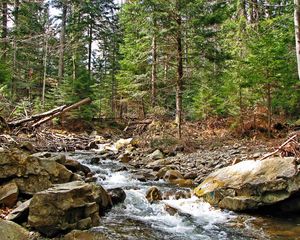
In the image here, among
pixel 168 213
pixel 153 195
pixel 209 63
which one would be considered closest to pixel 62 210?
pixel 168 213

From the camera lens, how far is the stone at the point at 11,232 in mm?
5317

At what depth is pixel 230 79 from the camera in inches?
719

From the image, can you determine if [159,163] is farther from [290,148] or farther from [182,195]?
[290,148]

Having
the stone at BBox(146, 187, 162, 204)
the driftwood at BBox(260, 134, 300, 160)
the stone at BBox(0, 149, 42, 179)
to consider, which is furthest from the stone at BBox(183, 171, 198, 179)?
the stone at BBox(0, 149, 42, 179)

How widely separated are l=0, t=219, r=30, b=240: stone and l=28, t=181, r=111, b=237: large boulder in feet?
1.34

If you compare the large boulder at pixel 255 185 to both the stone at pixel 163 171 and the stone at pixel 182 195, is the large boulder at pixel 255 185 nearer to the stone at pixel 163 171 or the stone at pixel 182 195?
the stone at pixel 182 195

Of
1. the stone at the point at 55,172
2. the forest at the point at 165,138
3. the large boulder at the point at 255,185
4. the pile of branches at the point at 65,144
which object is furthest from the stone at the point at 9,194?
the large boulder at the point at 255,185

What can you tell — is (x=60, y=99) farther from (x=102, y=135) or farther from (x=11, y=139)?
(x=11, y=139)

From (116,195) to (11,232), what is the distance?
359 centimetres

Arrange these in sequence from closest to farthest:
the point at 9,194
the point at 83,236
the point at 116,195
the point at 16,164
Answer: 1. the point at 83,236
2. the point at 9,194
3. the point at 16,164
4. the point at 116,195

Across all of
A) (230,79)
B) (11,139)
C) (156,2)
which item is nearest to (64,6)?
(156,2)

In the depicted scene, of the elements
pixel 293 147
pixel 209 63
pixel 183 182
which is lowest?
pixel 183 182

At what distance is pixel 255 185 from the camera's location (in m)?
8.34

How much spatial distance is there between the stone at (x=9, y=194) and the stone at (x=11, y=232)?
1556mm
